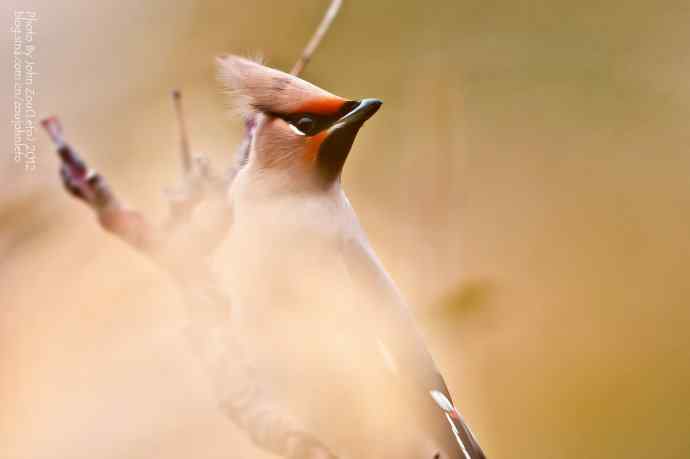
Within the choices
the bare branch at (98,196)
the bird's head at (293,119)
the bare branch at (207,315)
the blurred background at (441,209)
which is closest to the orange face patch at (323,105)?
the bird's head at (293,119)

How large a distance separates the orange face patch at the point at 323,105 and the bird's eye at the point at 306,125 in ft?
0.04

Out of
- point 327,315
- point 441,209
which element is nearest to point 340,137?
point 327,315

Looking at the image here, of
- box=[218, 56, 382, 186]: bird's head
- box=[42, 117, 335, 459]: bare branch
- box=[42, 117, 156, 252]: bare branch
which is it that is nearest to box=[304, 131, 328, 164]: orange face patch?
box=[218, 56, 382, 186]: bird's head

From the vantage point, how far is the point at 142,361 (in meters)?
1.06

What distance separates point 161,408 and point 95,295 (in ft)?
0.57

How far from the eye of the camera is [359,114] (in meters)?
0.98

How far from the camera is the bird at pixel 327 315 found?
1002 mm

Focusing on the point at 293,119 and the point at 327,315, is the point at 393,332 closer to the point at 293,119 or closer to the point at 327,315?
the point at 327,315

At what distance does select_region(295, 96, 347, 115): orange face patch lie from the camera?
1.00 meters

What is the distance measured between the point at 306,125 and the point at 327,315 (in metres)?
0.24

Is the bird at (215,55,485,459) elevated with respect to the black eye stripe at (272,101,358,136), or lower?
lower

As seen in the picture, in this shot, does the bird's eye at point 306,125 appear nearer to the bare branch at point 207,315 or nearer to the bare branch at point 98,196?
the bare branch at point 207,315

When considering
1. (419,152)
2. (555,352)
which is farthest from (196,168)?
(555,352)

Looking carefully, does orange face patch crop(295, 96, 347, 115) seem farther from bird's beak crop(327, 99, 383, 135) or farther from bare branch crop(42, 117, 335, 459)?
bare branch crop(42, 117, 335, 459)
